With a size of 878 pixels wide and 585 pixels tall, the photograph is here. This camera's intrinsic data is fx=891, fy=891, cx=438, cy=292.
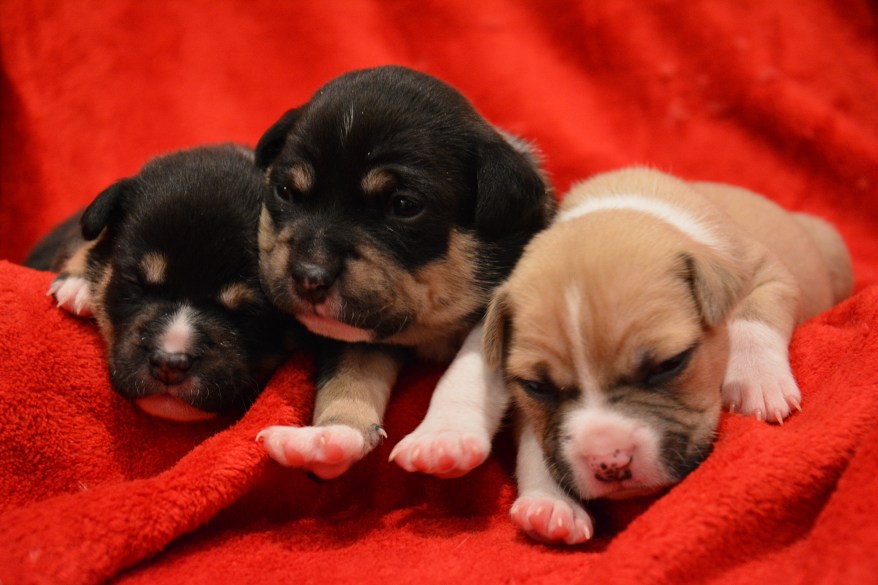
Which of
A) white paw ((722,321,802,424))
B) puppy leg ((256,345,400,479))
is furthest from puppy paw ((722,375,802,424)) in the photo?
puppy leg ((256,345,400,479))

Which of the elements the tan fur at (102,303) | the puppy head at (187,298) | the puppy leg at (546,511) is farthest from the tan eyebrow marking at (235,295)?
the puppy leg at (546,511)

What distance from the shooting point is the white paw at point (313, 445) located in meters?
2.77

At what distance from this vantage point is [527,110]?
17.3ft

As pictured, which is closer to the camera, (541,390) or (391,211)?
(541,390)

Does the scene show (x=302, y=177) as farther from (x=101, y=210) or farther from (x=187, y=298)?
(x=101, y=210)

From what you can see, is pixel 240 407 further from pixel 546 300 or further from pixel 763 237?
pixel 763 237

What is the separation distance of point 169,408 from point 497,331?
1205 millimetres

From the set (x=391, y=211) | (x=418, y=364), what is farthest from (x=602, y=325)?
(x=418, y=364)

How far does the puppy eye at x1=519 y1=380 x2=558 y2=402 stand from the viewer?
108 inches

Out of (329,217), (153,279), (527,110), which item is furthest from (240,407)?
(527,110)

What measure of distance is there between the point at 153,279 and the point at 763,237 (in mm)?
2610

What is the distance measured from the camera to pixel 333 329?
10.0 ft

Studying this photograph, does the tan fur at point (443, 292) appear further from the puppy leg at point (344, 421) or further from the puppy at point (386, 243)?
the puppy leg at point (344, 421)

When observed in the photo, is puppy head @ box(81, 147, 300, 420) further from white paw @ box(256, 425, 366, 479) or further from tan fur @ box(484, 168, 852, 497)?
tan fur @ box(484, 168, 852, 497)
